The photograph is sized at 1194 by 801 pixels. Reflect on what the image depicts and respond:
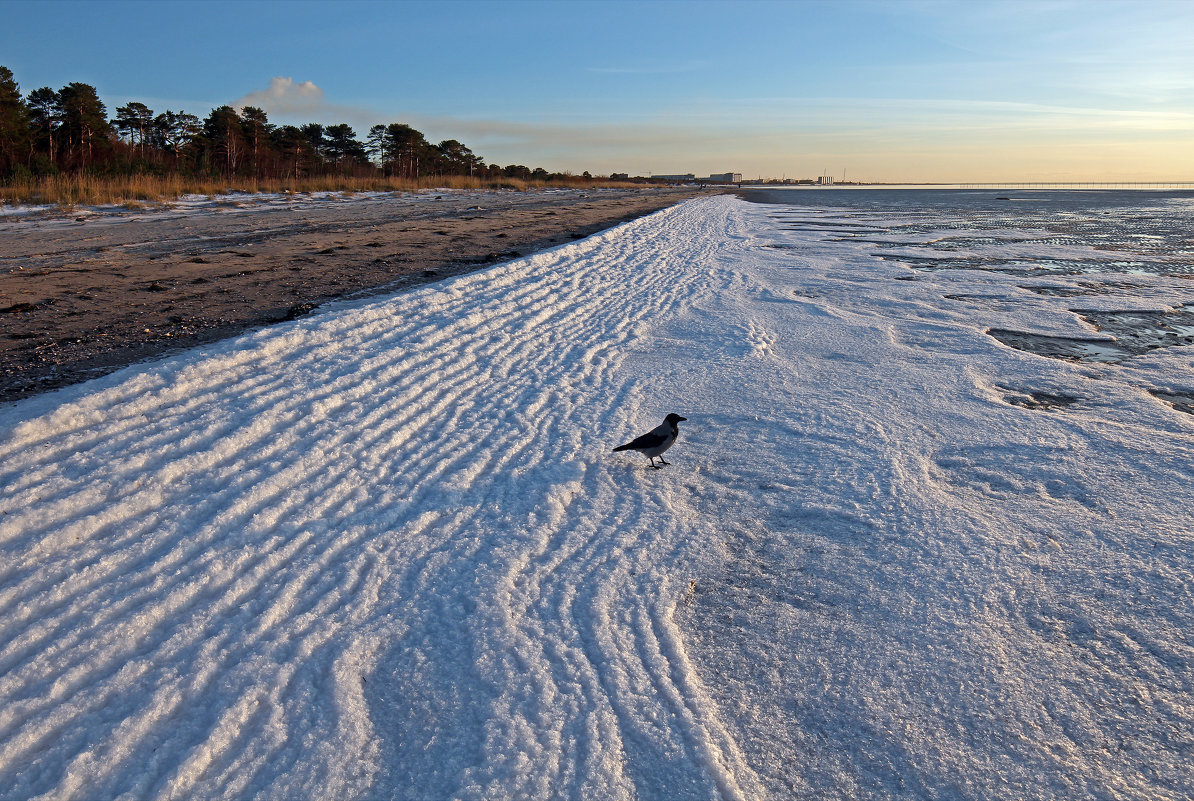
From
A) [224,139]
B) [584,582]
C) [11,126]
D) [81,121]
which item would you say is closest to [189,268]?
[584,582]

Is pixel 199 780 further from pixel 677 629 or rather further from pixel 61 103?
pixel 61 103

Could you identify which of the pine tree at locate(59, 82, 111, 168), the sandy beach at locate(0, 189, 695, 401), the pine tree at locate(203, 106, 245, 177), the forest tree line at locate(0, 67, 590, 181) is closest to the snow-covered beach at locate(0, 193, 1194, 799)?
the sandy beach at locate(0, 189, 695, 401)

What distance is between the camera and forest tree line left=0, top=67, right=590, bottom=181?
26.7m

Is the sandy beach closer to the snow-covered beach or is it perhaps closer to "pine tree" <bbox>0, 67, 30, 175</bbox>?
the snow-covered beach

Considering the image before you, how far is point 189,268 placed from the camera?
9766 mm

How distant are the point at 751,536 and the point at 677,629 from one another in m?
0.85

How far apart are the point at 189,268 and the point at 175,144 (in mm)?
35274

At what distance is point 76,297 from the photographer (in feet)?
24.3

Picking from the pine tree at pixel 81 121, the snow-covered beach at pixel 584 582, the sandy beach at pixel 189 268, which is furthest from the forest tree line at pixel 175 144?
the snow-covered beach at pixel 584 582

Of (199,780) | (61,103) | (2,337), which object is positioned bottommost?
(199,780)

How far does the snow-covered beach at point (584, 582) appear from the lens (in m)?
2.02

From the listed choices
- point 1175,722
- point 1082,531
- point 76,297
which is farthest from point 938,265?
point 76,297

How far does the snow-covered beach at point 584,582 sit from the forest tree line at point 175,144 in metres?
25.4

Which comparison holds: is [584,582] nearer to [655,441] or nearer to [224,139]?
[655,441]
